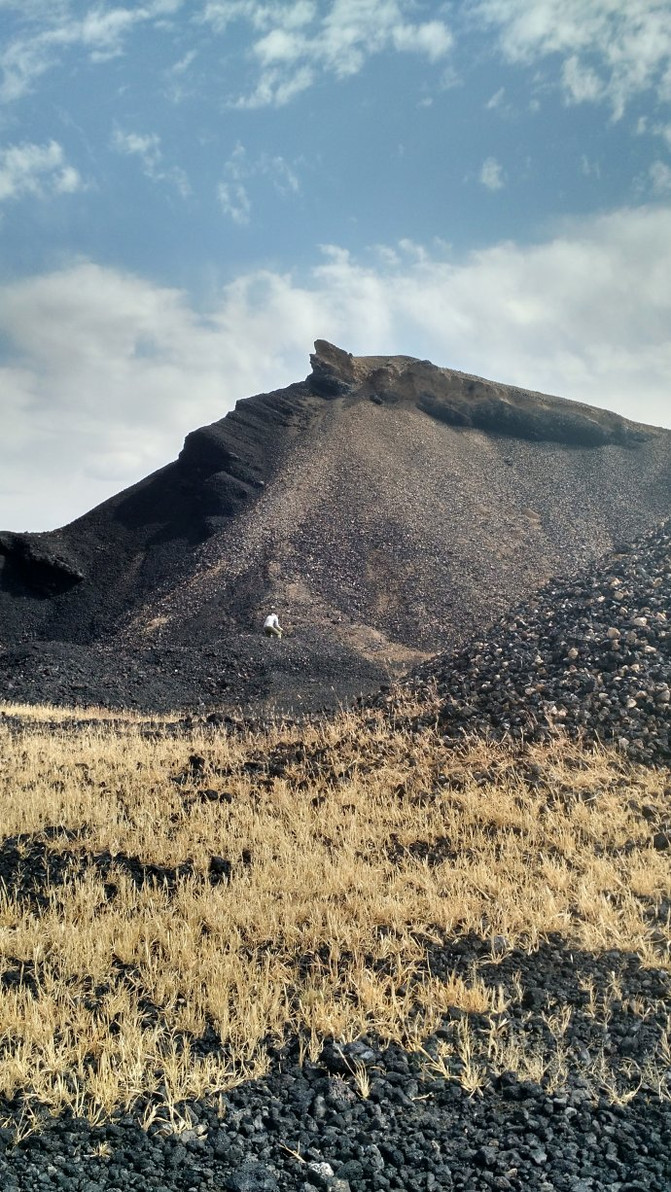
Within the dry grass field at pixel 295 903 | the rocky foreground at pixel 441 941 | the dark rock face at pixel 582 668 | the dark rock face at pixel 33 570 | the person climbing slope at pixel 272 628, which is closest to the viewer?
the rocky foreground at pixel 441 941

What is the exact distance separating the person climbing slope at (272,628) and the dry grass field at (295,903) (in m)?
18.1

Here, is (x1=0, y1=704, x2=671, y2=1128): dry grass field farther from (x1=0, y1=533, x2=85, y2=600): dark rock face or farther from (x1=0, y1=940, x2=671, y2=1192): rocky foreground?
(x1=0, y1=533, x2=85, y2=600): dark rock face

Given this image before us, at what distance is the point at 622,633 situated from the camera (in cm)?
1158

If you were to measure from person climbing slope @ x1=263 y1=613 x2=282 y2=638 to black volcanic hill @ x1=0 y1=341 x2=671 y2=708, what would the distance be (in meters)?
0.64

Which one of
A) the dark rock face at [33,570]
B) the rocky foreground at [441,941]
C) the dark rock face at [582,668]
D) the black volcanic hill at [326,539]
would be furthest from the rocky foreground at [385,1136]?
the dark rock face at [33,570]

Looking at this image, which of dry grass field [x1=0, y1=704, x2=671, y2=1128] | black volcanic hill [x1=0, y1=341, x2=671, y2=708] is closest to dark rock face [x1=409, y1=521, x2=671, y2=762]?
dry grass field [x1=0, y1=704, x2=671, y2=1128]

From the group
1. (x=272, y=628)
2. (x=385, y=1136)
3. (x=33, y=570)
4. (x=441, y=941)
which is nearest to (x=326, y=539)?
(x=272, y=628)

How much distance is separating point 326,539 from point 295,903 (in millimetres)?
A: 33083

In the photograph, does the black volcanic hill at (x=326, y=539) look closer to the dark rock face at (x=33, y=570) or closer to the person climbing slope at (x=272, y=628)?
the dark rock face at (x=33, y=570)

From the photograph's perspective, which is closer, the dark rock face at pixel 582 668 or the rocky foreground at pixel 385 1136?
the rocky foreground at pixel 385 1136

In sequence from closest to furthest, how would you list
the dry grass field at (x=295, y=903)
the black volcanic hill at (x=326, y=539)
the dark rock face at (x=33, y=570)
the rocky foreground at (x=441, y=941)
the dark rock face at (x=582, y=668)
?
the rocky foreground at (x=441, y=941), the dry grass field at (x=295, y=903), the dark rock face at (x=582, y=668), the black volcanic hill at (x=326, y=539), the dark rock face at (x=33, y=570)

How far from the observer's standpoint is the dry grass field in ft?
13.5

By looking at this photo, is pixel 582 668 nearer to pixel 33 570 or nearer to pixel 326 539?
pixel 326 539

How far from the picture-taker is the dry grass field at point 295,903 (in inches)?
162
